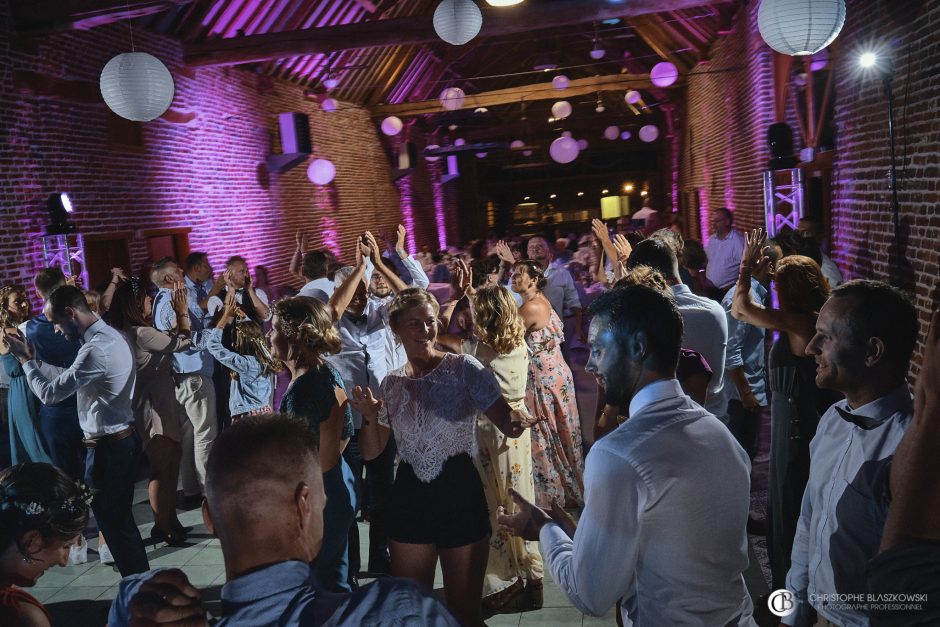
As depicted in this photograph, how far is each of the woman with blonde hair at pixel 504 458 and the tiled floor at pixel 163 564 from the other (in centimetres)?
11

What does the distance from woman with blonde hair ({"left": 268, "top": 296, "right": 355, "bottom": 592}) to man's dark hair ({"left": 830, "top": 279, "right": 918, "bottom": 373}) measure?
171 centimetres

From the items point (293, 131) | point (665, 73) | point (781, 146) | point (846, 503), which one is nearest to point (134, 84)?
point (846, 503)

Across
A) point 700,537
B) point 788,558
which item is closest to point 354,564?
point 788,558

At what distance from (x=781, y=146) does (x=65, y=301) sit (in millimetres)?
6466

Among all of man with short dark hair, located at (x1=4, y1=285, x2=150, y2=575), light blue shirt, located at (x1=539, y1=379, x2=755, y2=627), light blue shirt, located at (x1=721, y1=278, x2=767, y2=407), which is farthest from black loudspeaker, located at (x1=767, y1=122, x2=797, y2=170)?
light blue shirt, located at (x1=539, y1=379, x2=755, y2=627)

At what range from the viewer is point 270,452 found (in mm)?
1078

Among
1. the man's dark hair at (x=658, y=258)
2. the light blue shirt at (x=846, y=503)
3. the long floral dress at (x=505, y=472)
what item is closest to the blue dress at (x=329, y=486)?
the long floral dress at (x=505, y=472)

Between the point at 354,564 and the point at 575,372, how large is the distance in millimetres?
4392

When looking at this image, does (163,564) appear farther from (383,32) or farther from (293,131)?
(293,131)

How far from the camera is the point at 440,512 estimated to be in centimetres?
238

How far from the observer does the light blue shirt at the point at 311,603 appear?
0.96 meters

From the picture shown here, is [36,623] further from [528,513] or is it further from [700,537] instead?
[700,537]

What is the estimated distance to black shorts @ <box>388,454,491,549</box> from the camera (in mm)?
2377

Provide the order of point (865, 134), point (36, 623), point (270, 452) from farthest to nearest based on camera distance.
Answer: point (865, 134) < point (36, 623) < point (270, 452)
